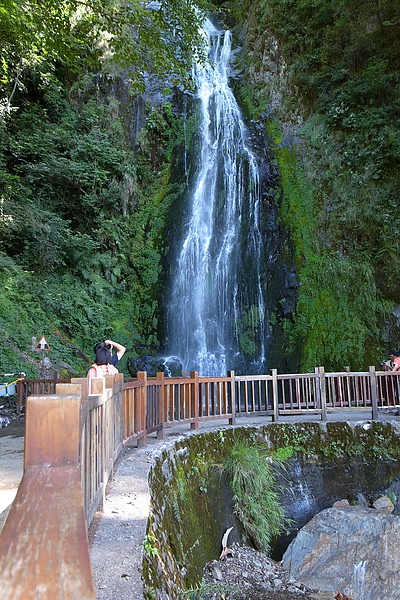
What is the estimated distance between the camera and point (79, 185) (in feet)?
58.9

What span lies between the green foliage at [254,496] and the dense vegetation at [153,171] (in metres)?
7.26

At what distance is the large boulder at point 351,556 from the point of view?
5.65 metres

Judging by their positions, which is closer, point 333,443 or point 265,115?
point 333,443

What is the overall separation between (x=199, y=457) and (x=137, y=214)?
564 inches

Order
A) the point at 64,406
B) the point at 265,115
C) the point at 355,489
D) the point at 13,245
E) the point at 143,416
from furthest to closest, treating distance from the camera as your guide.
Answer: the point at 265,115
the point at 13,245
the point at 355,489
the point at 143,416
the point at 64,406

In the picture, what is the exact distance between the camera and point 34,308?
14516mm

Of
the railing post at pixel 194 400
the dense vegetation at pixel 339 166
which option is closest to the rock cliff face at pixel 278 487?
the railing post at pixel 194 400

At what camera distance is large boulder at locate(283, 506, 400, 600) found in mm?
5648

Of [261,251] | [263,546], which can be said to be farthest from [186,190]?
[263,546]

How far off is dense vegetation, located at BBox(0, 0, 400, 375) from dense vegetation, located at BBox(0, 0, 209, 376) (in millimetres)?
67

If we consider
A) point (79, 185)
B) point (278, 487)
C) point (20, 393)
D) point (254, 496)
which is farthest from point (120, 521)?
point (79, 185)

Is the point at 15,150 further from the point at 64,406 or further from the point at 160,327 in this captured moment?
the point at 64,406

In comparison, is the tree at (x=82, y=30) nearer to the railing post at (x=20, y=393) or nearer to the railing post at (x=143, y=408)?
the railing post at (x=20, y=393)

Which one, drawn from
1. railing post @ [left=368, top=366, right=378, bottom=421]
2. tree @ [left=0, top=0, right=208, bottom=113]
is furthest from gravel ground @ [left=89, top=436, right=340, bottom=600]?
tree @ [left=0, top=0, right=208, bottom=113]
